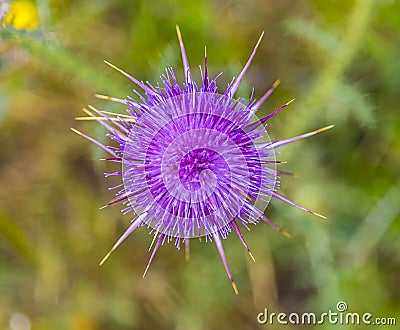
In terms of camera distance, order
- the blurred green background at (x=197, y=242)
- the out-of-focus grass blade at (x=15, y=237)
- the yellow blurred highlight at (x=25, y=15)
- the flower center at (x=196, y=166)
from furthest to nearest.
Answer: the out-of-focus grass blade at (x=15, y=237), the blurred green background at (x=197, y=242), the yellow blurred highlight at (x=25, y=15), the flower center at (x=196, y=166)

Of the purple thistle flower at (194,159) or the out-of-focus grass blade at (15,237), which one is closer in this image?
the purple thistle flower at (194,159)

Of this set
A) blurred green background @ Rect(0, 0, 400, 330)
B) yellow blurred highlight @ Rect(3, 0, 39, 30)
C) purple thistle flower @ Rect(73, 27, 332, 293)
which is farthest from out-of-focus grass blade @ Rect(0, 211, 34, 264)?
purple thistle flower @ Rect(73, 27, 332, 293)

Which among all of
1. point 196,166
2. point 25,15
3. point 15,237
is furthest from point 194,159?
point 15,237

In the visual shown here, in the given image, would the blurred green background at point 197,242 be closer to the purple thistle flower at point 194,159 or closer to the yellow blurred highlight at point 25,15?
the yellow blurred highlight at point 25,15

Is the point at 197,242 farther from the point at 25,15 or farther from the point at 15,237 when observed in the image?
the point at 25,15

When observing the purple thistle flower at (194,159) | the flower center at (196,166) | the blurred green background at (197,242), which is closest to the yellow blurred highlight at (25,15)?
the blurred green background at (197,242)
